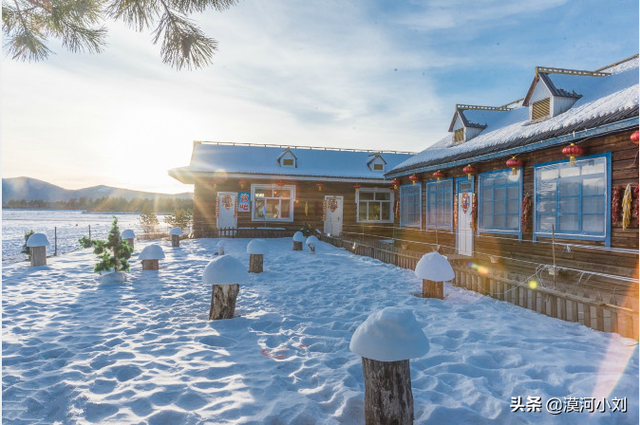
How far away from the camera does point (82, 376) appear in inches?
156

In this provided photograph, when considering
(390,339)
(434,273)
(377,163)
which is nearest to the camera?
(390,339)

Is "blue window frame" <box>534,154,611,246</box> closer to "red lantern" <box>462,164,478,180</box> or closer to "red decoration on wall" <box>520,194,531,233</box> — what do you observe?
"red decoration on wall" <box>520,194,531,233</box>

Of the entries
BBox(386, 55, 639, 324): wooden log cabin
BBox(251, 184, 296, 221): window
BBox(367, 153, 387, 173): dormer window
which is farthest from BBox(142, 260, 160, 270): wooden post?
BBox(367, 153, 387, 173): dormer window

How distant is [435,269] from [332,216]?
14.9 meters

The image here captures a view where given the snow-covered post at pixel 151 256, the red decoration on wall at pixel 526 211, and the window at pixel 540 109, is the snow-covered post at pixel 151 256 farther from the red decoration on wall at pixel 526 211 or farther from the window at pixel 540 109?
the window at pixel 540 109

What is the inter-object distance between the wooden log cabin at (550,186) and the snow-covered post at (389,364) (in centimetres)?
381

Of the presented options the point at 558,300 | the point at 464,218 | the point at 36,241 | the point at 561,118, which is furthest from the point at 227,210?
the point at 558,300

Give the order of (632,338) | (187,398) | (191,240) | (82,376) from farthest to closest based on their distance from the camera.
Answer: (191,240) → (632,338) → (82,376) → (187,398)

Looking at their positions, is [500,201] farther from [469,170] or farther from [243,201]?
[243,201]

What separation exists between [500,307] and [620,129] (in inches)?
168

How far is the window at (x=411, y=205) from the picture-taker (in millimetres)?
14945

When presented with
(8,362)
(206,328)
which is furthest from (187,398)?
(8,362)

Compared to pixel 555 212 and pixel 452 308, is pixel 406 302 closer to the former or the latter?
pixel 452 308

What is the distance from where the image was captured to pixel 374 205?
74.2ft
